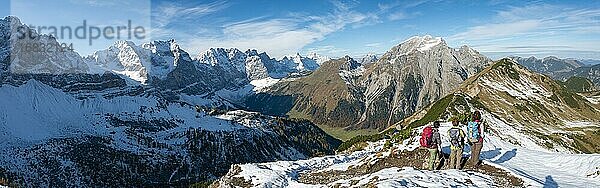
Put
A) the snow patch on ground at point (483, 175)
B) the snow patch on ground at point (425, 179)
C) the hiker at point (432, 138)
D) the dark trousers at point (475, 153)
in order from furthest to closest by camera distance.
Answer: the dark trousers at point (475, 153) → the hiker at point (432, 138) → the snow patch on ground at point (483, 175) → the snow patch on ground at point (425, 179)

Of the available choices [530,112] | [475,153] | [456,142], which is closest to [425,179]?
[456,142]

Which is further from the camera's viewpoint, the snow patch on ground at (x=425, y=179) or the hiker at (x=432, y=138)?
the hiker at (x=432, y=138)

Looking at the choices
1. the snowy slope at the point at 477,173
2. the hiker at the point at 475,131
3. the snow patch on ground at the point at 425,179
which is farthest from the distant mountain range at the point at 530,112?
the snow patch on ground at the point at 425,179

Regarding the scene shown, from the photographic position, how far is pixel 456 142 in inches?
1315

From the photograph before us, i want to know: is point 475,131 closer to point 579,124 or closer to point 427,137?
point 427,137

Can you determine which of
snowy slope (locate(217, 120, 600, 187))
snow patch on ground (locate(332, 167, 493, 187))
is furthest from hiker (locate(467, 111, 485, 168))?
snow patch on ground (locate(332, 167, 493, 187))

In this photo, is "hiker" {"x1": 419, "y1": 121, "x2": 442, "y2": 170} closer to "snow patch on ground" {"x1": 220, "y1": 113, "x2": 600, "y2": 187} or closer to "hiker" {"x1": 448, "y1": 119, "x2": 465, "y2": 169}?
"hiker" {"x1": 448, "y1": 119, "x2": 465, "y2": 169}

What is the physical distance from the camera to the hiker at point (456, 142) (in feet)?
108

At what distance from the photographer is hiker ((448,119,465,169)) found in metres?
32.8

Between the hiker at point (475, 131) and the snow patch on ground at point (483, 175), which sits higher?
the hiker at point (475, 131)

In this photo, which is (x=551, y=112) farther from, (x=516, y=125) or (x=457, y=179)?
(x=457, y=179)

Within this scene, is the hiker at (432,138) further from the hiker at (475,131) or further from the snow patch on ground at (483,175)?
the hiker at (475,131)

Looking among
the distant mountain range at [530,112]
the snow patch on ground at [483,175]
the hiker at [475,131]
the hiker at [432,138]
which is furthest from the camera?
the distant mountain range at [530,112]

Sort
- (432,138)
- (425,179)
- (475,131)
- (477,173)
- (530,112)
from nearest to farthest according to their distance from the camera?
1. (425,179)
2. (432,138)
3. (475,131)
4. (477,173)
5. (530,112)
